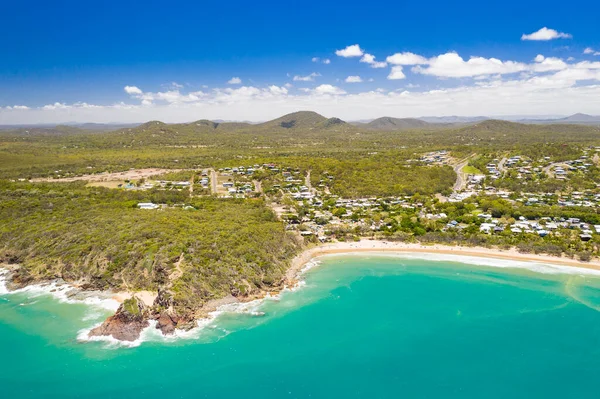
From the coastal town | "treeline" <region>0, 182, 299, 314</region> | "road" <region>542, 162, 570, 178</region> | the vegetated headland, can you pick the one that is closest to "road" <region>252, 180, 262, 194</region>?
the coastal town

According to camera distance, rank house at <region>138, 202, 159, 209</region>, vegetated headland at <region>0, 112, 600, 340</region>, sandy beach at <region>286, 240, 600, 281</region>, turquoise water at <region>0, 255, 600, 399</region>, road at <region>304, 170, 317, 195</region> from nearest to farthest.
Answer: turquoise water at <region>0, 255, 600, 399</region>
vegetated headland at <region>0, 112, 600, 340</region>
sandy beach at <region>286, 240, 600, 281</region>
house at <region>138, 202, 159, 209</region>
road at <region>304, 170, 317, 195</region>

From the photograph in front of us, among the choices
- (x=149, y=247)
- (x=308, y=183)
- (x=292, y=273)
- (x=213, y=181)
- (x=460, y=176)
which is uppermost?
(x=460, y=176)

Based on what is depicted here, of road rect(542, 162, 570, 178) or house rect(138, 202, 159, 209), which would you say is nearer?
house rect(138, 202, 159, 209)

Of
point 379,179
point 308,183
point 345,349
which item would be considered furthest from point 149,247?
point 379,179

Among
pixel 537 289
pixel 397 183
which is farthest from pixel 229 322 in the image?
pixel 397 183

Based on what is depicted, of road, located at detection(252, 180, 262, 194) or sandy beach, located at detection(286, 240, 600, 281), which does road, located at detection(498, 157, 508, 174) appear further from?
road, located at detection(252, 180, 262, 194)

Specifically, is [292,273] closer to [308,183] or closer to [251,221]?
[251,221]
